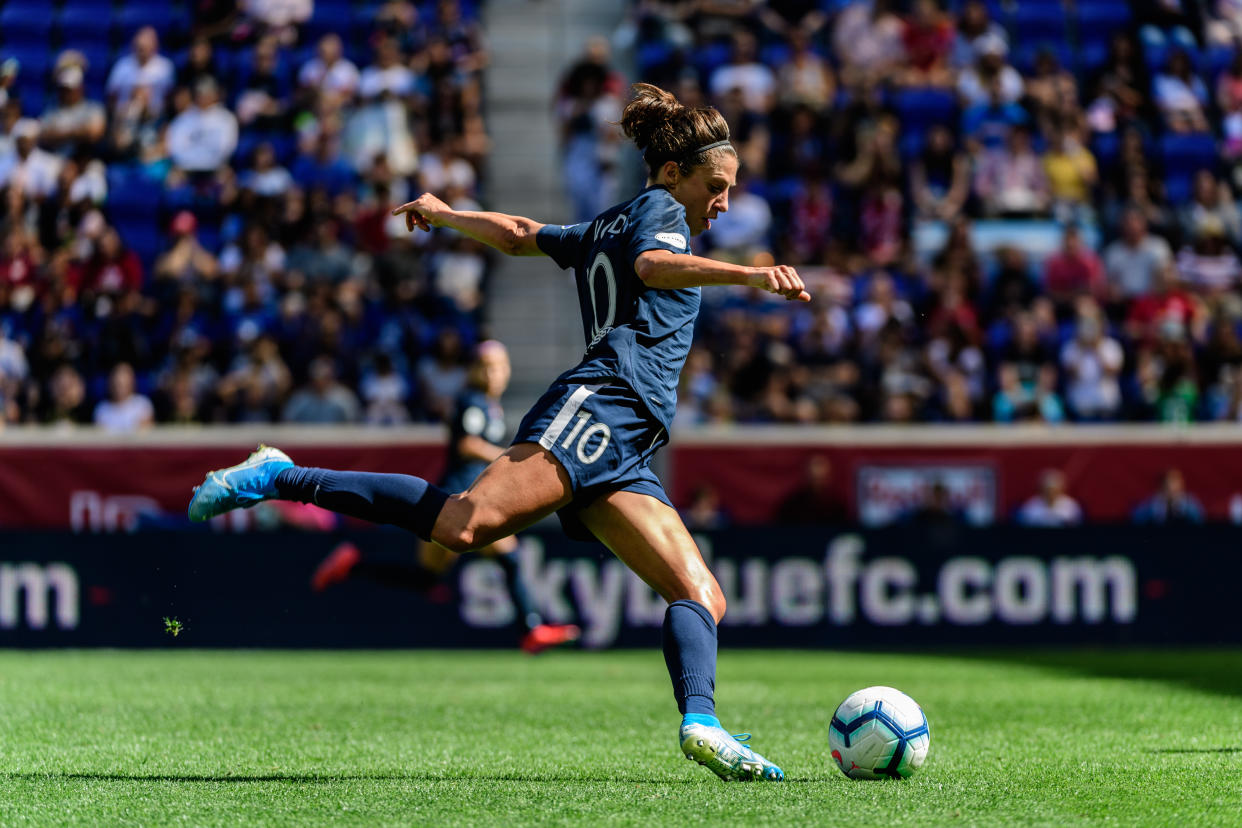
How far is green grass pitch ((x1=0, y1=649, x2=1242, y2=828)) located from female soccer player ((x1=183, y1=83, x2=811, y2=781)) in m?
0.59

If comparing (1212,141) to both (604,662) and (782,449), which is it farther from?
(604,662)

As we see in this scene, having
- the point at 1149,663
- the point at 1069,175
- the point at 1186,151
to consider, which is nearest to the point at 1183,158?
the point at 1186,151

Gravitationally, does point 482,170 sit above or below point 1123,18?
below

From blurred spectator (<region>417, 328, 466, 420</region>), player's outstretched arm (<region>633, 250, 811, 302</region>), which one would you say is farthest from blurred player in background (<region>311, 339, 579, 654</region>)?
player's outstretched arm (<region>633, 250, 811, 302</region>)

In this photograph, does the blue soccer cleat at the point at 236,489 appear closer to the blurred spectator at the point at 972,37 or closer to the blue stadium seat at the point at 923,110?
the blue stadium seat at the point at 923,110

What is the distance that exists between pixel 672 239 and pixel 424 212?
47.9 inches

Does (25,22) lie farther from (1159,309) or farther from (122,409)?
(1159,309)

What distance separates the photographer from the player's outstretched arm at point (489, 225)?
5.92 m

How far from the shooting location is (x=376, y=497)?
5.39 meters

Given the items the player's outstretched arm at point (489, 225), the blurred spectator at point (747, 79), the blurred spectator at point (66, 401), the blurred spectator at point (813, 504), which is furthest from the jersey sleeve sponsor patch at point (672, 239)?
the blurred spectator at point (747, 79)

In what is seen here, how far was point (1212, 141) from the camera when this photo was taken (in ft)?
58.0

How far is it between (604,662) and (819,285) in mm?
5073

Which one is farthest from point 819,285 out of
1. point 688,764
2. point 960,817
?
point 960,817

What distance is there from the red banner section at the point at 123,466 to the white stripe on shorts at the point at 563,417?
31.1ft
